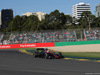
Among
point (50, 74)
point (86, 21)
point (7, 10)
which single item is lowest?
point (50, 74)

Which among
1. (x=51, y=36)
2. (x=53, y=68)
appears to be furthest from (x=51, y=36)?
(x=53, y=68)

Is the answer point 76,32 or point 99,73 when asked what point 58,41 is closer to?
point 76,32

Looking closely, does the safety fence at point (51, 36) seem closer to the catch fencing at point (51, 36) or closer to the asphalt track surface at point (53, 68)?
the catch fencing at point (51, 36)

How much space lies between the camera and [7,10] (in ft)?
457

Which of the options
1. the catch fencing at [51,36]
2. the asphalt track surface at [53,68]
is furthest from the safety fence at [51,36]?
the asphalt track surface at [53,68]

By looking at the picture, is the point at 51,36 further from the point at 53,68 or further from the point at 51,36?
the point at 53,68

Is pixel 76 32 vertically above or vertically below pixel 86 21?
below

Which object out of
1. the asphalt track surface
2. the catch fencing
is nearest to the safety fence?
the catch fencing

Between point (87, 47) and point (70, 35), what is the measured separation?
5524 millimetres

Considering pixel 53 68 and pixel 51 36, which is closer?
pixel 53 68

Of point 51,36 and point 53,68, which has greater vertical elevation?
point 51,36

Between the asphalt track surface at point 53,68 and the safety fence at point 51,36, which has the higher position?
the safety fence at point 51,36

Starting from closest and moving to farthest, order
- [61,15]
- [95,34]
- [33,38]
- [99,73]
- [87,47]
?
[99,73] < [87,47] < [95,34] < [33,38] < [61,15]

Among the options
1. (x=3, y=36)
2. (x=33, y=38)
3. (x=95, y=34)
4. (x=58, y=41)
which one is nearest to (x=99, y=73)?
(x=95, y=34)
